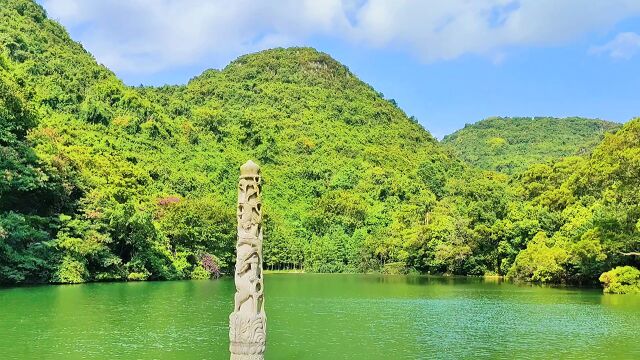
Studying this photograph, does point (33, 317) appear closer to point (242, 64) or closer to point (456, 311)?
point (456, 311)

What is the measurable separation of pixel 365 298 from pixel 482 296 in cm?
654

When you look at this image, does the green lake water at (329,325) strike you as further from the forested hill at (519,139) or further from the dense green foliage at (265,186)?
the forested hill at (519,139)

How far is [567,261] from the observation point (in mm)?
39812

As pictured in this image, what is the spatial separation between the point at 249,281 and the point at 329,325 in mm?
10883

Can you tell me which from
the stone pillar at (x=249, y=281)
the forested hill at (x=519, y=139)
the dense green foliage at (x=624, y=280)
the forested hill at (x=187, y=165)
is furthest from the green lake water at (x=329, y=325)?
the forested hill at (x=519, y=139)

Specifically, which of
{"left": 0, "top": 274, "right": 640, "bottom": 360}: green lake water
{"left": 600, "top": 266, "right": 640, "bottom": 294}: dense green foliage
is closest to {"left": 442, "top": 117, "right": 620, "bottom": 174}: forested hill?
{"left": 600, "top": 266, "right": 640, "bottom": 294}: dense green foliage

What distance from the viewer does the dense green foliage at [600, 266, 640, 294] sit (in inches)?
1321

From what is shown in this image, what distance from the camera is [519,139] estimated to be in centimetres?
13588

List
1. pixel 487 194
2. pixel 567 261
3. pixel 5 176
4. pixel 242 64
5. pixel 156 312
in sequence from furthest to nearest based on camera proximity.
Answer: pixel 242 64 → pixel 487 194 → pixel 567 261 → pixel 5 176 → pixel 156 312

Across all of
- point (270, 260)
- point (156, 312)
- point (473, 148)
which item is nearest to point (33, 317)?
point (156, 312)

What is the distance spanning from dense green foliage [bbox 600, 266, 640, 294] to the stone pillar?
27870 millimetres

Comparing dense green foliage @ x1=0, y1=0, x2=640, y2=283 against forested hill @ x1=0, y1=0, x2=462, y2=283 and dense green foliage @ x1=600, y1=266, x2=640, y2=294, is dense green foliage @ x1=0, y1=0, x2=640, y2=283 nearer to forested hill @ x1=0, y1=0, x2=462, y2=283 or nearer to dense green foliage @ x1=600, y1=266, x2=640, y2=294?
forested hill @ x1=0, y1=0, x2=462, y2=283

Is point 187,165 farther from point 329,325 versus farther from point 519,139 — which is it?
point 519,139

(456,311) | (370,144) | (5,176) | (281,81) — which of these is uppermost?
(281,81)
